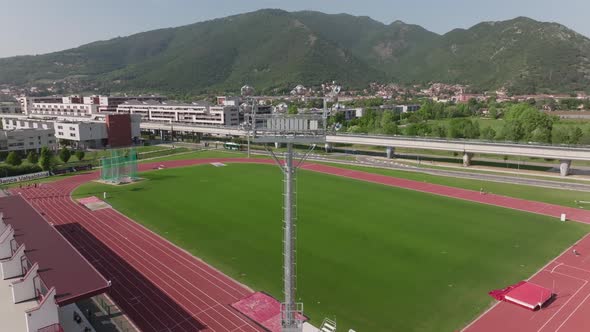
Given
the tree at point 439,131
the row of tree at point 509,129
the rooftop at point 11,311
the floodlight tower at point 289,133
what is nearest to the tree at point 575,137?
the row of tree at point 509,129

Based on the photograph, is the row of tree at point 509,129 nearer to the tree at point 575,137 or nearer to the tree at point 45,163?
the tree at point 575,137

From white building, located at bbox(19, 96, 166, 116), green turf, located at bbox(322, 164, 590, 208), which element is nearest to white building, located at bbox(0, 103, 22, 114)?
white building, located at bbox(19, 96, 166, 116)

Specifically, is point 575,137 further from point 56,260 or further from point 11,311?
point 11,311

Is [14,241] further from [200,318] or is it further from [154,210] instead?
[154,210]

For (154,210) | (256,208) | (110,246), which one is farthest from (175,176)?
(110,246)

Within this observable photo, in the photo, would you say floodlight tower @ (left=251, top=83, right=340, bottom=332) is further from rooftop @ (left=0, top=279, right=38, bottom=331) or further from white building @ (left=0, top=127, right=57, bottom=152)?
white building @ (left=0, top=127, right=57, bottom=152)
